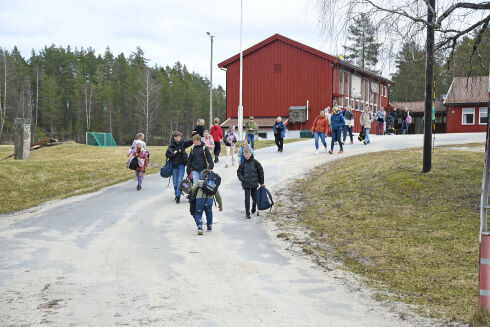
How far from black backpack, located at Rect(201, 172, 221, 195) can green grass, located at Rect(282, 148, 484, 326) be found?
223 centimetres

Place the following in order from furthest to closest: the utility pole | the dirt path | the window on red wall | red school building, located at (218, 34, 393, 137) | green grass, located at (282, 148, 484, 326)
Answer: the window on red wall < red school building, located at (218, 34, 393, 137) < the utility pole < green grass, located at (282, 148, 484, 326) < the dirt path

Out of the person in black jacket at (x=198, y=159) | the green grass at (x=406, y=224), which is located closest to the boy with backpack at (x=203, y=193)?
the person in black jacket at (x=198, y=159)

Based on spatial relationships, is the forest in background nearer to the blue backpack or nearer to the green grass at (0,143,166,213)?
the green grass at (0,143,166,213)

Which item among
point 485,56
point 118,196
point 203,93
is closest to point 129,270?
point 118,196

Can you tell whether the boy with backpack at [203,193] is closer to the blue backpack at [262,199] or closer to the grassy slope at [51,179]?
the blue backpack at [262,199]

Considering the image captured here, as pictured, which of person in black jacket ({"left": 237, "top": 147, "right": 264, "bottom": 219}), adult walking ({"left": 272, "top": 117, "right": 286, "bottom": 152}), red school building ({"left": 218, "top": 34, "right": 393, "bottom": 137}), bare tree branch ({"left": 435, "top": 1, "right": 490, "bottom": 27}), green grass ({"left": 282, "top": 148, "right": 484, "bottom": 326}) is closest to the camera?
green grass ({"left": 282, "top": 148, "right": 484, "bottom": 326})

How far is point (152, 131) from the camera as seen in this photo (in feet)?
256

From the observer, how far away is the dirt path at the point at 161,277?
5.05m

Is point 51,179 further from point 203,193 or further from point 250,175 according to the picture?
point 203,193

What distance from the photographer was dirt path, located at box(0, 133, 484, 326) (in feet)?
16.6

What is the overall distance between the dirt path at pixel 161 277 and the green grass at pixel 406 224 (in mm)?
827

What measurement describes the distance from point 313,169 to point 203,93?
272 ft

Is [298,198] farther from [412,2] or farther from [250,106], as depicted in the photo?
[250,106]

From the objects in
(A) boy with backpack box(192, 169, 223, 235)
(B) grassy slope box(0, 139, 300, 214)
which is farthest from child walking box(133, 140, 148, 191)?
(A) boy with backpack box(192, 169, 223, 235)
